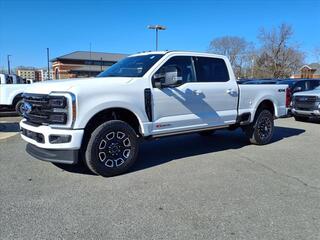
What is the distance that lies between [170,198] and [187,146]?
3394mm

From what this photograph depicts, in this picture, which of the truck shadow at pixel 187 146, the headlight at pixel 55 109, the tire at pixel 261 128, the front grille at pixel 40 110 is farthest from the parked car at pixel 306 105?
the front grille at pixel 40 110

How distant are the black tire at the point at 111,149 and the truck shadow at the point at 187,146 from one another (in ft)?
1.43

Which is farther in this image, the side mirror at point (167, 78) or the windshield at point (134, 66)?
the windshield at point (134, 66)

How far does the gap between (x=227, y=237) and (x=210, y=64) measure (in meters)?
4.19

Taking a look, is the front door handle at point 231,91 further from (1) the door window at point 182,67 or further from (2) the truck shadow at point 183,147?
(2) the truck shadow at point 183,147

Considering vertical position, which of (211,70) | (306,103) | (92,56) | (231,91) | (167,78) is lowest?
(306,103)

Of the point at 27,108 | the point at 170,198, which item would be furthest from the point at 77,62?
the point at 170,198

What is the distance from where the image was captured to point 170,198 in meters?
4.21

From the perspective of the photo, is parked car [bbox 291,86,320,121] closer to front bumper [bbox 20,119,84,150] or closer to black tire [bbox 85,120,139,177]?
black tire [bbox 85,120,139,177]

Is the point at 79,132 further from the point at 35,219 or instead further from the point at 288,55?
the point at 288,55

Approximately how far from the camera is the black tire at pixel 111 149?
4.89 meters

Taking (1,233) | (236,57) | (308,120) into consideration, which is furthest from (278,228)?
(236,57)

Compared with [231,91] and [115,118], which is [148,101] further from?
[231,91]

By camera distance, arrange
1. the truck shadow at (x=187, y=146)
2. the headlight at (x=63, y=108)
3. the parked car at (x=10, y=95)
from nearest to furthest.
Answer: the headlight at (x=63, y=108) → the truck shadow at (x=187, y=146) → the parked car at (x=10, y=95)
